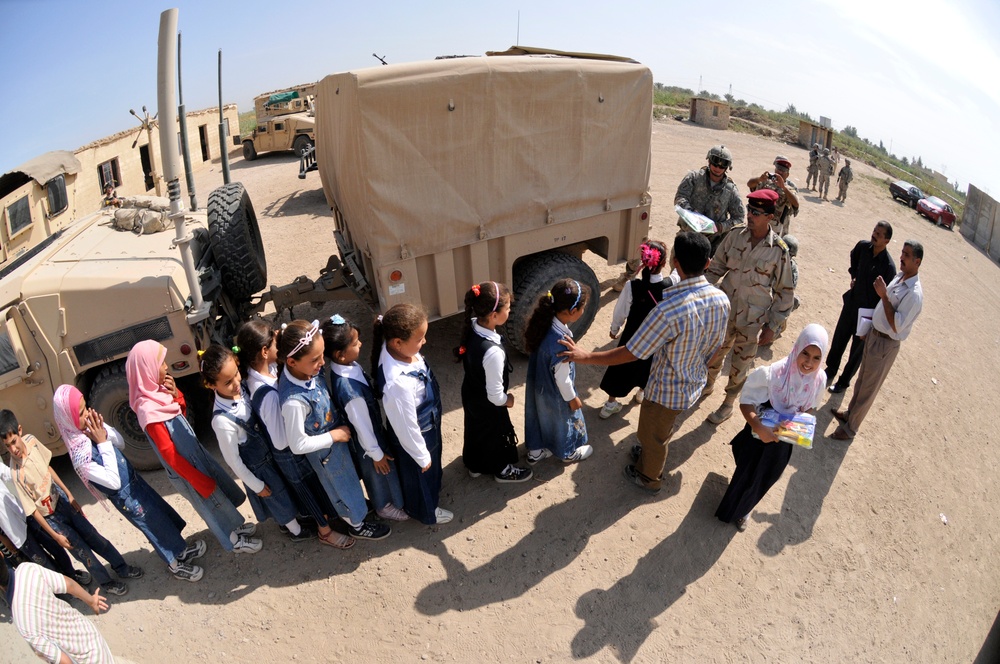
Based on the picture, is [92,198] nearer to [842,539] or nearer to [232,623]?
[232,623]

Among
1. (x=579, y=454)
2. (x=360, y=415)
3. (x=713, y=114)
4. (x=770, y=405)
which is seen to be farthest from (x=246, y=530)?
(x=713, y=114)

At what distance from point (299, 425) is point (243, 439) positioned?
Result: 0.40m

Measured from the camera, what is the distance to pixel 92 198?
14281 millimetres

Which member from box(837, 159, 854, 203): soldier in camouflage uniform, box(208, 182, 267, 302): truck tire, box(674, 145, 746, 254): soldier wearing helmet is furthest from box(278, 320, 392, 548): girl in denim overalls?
box(837, 159, 854, 203): soldier in camouflage uniform

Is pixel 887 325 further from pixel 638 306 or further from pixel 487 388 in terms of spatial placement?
pixel 487 388

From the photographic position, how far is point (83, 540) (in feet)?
11.7

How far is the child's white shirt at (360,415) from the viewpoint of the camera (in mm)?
3383

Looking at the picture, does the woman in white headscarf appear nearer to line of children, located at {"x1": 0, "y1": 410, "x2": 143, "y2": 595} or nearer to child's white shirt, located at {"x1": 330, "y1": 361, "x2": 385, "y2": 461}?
child's white shirt, located at {"x1": 330, "y1": 361, "x2": 385, "y2": 461}

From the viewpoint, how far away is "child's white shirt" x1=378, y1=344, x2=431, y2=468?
335cm

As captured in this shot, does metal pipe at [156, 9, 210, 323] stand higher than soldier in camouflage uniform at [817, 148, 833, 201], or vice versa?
metal pipe at [156, 9, 210, 323]

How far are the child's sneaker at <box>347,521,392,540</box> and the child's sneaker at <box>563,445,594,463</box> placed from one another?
143cm

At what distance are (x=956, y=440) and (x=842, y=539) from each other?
200 cm

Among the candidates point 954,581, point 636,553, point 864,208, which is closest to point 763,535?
point 636,553

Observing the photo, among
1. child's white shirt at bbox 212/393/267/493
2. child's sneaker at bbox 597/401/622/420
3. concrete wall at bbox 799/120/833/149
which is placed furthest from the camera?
concrete wall at bbox 799/120/833/149
